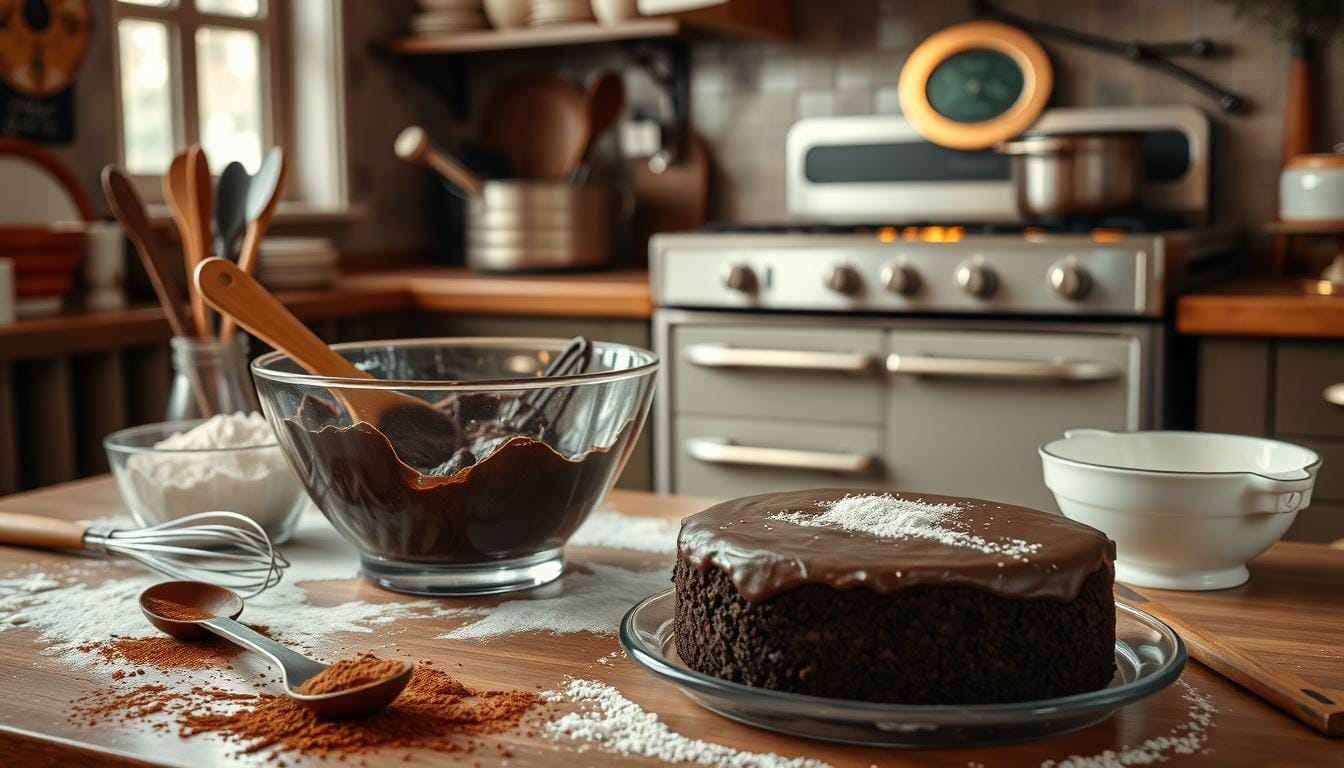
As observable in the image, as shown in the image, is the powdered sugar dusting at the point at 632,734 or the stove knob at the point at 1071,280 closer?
the powdered sugar dusting at the point at 632,734

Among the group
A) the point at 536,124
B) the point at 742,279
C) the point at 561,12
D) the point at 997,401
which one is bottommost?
the point at 997,401

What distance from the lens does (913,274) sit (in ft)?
7.87

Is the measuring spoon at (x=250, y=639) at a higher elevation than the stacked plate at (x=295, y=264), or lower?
lower

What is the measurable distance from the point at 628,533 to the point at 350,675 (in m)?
0.44

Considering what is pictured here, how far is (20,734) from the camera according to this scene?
0.66 meters

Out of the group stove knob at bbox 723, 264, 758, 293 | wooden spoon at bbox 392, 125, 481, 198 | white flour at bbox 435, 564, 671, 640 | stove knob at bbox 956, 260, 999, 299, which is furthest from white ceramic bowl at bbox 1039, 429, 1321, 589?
wooden spoon at bbox 392, 125, 481, 198

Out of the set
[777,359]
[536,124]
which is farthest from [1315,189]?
[536,124]

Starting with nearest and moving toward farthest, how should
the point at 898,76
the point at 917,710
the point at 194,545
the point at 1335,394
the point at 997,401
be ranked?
the point at 917,710 → the point at 194,545 → the point at 1335,394 → the point at 997,401 → the point at 898,76

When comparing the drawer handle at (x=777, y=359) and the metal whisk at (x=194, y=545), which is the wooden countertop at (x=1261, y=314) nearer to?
the drawer handle at (x=777, y=359)

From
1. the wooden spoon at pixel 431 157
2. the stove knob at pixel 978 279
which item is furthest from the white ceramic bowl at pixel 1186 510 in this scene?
the wooden spoon at pixel 431 157

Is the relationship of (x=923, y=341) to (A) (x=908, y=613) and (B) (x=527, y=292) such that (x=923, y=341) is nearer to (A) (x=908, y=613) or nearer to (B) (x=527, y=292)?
(B) (x=527, y=292)

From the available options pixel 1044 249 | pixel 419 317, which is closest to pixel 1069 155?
pixel 1044 249

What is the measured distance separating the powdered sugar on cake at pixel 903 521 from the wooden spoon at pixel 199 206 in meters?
0.66

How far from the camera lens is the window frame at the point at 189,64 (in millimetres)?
2805
